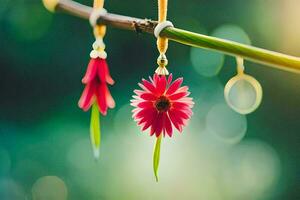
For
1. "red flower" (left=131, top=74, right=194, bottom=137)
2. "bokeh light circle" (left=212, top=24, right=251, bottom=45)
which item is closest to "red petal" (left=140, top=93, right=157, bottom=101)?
"red flower" (left=131, top=74, right=194, bottom=137)

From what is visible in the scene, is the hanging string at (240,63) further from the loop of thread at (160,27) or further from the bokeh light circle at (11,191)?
the bokeh light circle at (11,191)

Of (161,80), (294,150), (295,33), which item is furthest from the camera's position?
(294,150)

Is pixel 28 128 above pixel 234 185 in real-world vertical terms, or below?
above

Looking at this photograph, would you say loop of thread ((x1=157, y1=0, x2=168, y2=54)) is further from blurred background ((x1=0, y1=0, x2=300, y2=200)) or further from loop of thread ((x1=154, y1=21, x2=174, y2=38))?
blurred background ((x1=0, y1=0, x2=300, y2=200))

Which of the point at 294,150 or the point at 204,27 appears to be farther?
the point at 294,150

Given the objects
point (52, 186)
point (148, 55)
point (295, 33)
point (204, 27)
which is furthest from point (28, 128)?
point (295, 33)

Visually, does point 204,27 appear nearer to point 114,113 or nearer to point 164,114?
point 114,113

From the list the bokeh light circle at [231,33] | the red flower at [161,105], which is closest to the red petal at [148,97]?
the red flower at [161,105]

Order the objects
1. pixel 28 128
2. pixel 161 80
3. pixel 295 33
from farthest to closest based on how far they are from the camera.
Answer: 1. pixel 28 128
2. pixel 295 33
3. pixel 161 80

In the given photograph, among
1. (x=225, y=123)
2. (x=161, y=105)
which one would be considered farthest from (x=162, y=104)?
(x=225, y=123)
